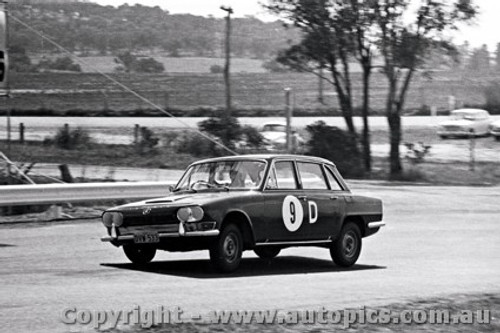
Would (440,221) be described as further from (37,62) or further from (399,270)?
(37,62)

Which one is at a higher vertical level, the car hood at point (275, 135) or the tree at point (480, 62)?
the tree at point (480, 62)

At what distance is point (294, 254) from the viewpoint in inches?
662

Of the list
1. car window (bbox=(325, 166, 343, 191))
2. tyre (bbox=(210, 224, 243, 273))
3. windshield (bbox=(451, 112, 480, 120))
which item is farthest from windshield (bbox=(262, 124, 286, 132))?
tyre (bbox=(210, 224, 243, 273))

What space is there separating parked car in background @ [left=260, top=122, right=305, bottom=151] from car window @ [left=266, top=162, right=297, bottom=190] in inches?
968

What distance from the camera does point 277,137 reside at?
49031mm

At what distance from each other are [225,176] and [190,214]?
1257 mm

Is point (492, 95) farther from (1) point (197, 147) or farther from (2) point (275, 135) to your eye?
(1) point (197, 147)

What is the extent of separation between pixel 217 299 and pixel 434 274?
4339mm

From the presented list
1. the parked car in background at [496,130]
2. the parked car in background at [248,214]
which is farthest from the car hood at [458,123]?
the parked car in background at [248,214]

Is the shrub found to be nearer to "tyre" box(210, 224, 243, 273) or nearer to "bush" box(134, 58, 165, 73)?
"bush" box(134, 58, 165, 73)

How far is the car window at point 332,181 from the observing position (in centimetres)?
1532

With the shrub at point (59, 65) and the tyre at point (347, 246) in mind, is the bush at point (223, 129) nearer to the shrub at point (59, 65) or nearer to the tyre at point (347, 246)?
the shrub at point (59, 65)

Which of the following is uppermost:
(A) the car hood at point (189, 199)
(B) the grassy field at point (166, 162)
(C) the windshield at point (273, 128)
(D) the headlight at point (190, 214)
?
(A) the car hood at point (189, 199)

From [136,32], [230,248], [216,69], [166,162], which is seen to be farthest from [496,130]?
[230,248]
